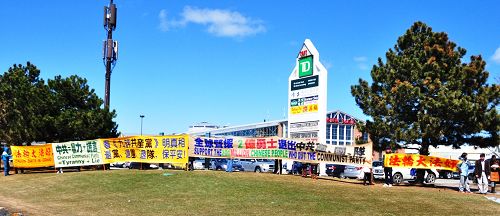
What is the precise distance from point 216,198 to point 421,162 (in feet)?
34.8

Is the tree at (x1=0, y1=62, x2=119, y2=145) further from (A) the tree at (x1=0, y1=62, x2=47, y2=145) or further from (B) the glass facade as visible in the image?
(B) the glass facade

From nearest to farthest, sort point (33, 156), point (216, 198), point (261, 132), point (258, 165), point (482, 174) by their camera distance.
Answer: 1. point (216, 198)
2. point (482, 174)
3. point (33, 156)
4. point (258, 165)
5. point (261, 132)

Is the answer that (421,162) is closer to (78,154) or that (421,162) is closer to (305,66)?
(305,66)

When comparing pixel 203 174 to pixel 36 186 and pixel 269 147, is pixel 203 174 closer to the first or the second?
pixel 269 147

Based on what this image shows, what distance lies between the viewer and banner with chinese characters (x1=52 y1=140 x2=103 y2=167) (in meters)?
28.9

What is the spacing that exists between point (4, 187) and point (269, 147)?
12701mm

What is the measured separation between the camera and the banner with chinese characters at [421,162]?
22.9 meters

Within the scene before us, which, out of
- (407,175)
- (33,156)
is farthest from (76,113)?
(407,175)

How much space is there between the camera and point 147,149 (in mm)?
28391

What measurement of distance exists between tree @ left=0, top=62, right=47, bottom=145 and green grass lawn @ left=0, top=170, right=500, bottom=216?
902 centimetres

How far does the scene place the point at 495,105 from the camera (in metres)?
25.3

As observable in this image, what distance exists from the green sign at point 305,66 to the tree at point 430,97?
462cm

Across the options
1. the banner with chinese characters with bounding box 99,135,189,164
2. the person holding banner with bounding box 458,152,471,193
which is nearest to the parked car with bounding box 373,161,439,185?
the person holding banner with bounding box 458,152,471,193

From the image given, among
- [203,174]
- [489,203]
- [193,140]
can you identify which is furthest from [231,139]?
[489,203]
